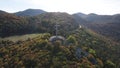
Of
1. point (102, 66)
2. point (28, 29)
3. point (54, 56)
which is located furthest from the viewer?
point (28, 29)

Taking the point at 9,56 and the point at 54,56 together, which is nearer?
the point at 54,56

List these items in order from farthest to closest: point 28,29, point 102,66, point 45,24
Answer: point 45,24 → point 28,29 → point 102,66

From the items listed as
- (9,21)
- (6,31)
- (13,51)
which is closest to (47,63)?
(13,51)

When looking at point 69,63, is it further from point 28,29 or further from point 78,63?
point 28,29

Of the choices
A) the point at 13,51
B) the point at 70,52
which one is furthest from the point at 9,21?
the point at 70,52

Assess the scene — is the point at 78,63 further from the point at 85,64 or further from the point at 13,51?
the point at 13,51

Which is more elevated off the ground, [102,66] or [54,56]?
[54,56]

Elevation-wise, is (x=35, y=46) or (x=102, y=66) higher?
(x=35, y=46)

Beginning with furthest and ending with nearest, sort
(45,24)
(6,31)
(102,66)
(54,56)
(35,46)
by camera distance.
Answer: (45,24) < (6,31) < (35,46) < (102,66) < (54,56)

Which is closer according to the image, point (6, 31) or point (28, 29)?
point (6, 31)
